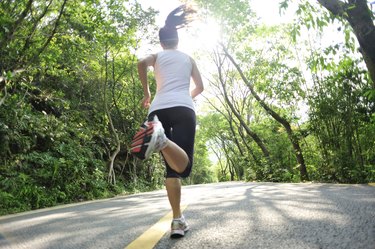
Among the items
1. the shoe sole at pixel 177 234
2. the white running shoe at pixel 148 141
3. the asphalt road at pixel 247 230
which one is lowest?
the asphalt road at pixel 247 230

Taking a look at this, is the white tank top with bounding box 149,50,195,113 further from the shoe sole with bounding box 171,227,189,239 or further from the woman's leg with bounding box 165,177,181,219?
the shoe sole with bounding box 171,227,189,239

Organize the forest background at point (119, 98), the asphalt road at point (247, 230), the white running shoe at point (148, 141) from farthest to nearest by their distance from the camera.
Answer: the forest background at point (119, 98) → the white running shoe at point (148, 141) → the asphalt road at point (247, 230)

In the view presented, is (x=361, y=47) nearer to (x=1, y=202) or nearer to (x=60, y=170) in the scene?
(x=1, y=202)

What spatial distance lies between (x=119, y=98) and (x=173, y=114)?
17190mm

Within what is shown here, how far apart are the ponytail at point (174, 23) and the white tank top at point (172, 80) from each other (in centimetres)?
14

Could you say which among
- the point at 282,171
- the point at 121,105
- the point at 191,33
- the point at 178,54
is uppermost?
the point at 191,33

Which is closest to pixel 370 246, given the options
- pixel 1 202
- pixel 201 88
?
pixel 201 88

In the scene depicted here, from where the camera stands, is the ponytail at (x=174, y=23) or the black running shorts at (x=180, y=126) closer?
the black running shorts at (x=180, y=126)

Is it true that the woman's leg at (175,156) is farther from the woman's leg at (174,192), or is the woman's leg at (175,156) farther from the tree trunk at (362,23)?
the tree trunk at (362,23)

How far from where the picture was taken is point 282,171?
15359 millimetres

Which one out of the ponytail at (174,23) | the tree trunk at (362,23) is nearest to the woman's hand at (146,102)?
the ponytail at (174,23)

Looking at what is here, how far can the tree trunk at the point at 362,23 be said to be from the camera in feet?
13.3

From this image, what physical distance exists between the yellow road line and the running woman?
0.19 meters

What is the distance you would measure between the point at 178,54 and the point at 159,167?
62.2 feet
